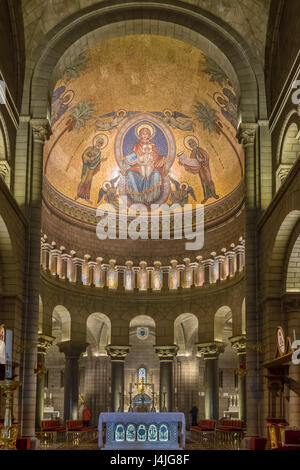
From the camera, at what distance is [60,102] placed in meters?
30.8

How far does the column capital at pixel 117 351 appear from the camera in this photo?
35.4 meters

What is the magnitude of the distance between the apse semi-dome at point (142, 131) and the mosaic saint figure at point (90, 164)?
0.20ft

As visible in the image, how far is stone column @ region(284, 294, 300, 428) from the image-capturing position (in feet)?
65.2

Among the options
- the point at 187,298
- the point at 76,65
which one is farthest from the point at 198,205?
the point at 76,65

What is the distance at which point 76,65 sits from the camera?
29.3 m

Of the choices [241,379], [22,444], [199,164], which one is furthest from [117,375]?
[22,444]

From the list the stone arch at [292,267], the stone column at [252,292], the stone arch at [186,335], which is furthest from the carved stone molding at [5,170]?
the stone arch at [186,335]

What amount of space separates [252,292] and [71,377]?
14.3m

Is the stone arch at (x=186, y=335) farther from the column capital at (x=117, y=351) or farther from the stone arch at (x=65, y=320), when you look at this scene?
the stone arch at (x=65, y=320)

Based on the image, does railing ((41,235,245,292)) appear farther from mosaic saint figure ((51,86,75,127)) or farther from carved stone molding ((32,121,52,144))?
carved stone molding ((32,121,52,144))

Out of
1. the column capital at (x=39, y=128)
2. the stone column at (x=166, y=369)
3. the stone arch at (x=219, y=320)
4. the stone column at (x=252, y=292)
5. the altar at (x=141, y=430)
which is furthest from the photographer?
the stone column at (x=166, y=369)

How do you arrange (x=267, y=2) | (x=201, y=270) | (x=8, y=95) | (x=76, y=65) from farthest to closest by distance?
(x=201, y=270) → (x=76, y=65) → (x=267, y=2) → (x=8, y=95)

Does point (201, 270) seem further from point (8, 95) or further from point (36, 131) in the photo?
point (8, 95)

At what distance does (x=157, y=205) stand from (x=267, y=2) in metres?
15.9
